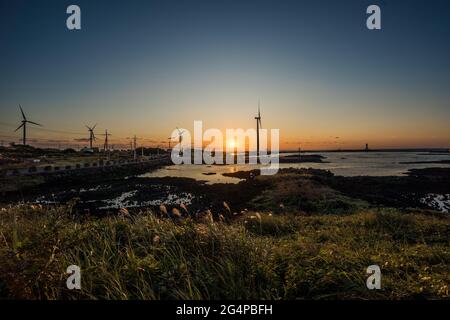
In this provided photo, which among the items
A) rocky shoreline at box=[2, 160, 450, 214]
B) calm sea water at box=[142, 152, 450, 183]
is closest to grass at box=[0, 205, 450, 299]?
rocky shoreline at box=[2, 160, 450, 214]

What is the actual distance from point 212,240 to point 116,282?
1977 mm

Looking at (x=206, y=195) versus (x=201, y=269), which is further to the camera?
(x=206, y=195)

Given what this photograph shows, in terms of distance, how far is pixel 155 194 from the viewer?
31969 mm

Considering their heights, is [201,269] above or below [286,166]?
above

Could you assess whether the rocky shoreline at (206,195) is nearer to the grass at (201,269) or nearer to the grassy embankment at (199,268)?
the grass at (201,269)

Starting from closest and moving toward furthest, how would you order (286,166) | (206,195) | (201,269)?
(201,269) → (206,195) → (286,166)

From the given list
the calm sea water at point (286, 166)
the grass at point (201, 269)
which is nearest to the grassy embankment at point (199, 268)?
the grass at point (201, 269)

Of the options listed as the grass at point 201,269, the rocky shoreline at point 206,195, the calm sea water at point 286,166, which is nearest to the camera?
the grass at point 201,269

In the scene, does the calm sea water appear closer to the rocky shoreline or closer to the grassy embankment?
the rocky shoreline

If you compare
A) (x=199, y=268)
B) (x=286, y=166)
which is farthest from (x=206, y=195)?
(x=286, y=166)

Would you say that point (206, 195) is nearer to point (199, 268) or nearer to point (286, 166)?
point (199, 268)

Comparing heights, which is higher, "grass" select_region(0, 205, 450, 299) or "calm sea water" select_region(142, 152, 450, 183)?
"grass" select_region(0, 205, 450, 299)

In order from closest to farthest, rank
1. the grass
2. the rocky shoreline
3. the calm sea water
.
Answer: the grass, the rocky shoreline, the calm sea water
